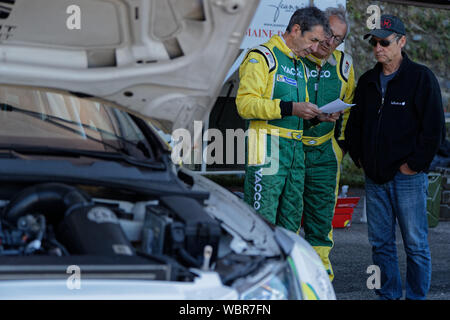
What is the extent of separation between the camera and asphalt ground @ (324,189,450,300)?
4469 millimetres

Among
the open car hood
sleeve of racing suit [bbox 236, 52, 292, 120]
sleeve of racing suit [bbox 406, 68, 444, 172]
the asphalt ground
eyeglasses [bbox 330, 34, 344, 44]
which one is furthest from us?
the asphalt ground

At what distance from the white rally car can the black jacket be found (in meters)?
1.31

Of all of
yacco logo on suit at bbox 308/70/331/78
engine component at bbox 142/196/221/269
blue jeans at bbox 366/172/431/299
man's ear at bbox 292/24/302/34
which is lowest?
blue jeans at bbox 366/172/431/299

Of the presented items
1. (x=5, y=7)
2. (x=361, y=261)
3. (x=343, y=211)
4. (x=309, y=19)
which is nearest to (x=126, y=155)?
(x=5, y=7)

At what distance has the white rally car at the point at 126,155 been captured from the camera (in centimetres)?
231

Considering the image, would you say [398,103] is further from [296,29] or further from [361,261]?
[361,261]

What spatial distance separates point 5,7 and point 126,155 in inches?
30.9

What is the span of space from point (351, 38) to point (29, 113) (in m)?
7.36

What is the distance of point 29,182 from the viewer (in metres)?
2.56

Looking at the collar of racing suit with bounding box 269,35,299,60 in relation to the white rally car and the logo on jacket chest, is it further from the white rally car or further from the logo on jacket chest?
the white rally car

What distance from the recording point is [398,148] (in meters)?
3.81

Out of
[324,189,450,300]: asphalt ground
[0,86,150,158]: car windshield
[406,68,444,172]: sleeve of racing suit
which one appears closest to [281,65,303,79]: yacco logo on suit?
[406,68,444,172]: sleeve of racing suit

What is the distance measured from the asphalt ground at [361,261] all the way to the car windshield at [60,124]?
81.1 inches
